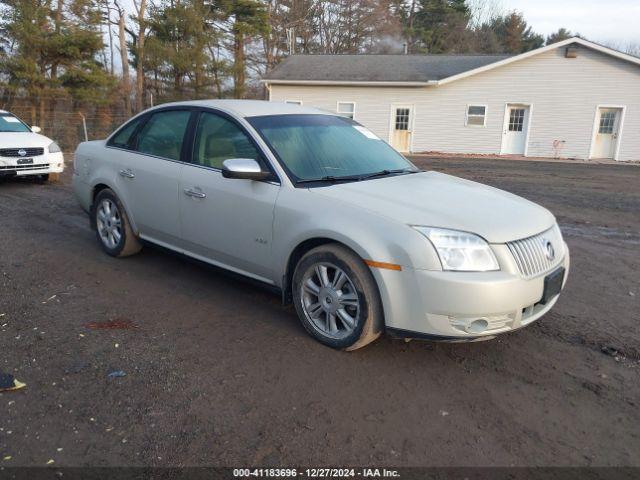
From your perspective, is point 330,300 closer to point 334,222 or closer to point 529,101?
point 334,222

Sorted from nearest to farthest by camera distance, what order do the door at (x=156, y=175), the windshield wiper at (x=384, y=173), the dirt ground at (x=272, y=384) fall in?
the dirt ground at (x=272, y=384)
the windshield wiper at (x=384, y=173)
the door at (x=156, y=175)

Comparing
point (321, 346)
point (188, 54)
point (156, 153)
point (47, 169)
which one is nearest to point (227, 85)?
point (188, 54)

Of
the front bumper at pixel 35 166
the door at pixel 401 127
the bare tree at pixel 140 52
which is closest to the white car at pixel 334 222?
the front bumper at pixel 35 166

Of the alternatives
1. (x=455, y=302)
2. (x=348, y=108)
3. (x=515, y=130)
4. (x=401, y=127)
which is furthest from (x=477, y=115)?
(x=455, y=302)

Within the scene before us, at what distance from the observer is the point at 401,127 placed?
83.5ft

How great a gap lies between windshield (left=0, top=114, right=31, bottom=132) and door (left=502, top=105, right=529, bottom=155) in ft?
63.2

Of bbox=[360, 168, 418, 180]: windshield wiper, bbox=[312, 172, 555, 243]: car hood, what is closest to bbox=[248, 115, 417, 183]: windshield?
bbox=[360, 168, 418, 180]: windshield wiper

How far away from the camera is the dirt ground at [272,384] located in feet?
9.19

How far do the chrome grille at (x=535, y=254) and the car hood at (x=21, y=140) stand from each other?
391 inches

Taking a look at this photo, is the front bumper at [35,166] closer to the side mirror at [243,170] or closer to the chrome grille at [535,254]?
the side mirror at [243,170]

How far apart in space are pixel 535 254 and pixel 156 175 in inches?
131

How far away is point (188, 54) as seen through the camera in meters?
29.3

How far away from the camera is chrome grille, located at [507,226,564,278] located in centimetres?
349

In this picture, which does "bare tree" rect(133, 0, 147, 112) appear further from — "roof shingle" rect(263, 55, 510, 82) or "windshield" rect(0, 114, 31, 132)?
"windshield" rect(0, 114, 31, 132)
